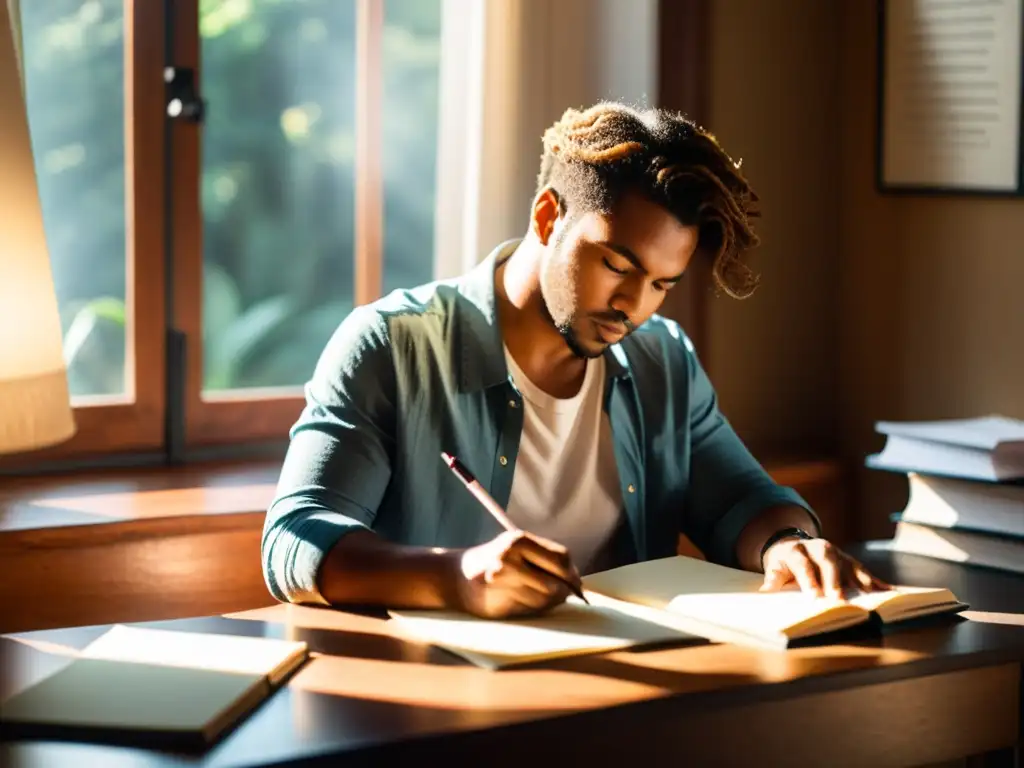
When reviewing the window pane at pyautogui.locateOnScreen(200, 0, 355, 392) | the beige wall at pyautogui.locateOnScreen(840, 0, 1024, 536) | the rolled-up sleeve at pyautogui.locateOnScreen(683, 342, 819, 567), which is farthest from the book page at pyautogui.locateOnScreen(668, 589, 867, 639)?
the window pane at pyautogui.locateOnScreen(200, 0, 355, 392)

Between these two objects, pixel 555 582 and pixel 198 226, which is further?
pixel 198 226

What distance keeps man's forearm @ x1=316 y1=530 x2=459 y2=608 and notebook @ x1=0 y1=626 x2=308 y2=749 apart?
161 millimetres

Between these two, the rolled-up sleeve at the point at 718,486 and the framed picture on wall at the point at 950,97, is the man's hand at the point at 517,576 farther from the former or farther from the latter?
the framed picture on wall at the point at 950,97

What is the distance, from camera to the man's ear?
6.16 ft

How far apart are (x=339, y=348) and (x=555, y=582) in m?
Answer: 0.52

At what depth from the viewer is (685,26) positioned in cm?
277

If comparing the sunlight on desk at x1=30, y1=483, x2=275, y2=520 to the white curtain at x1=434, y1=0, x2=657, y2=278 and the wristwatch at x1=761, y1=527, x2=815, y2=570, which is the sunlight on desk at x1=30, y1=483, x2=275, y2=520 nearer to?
the white curtain at x1=434, y1=0, x2=657, y2=278

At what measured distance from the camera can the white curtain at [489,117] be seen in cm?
254

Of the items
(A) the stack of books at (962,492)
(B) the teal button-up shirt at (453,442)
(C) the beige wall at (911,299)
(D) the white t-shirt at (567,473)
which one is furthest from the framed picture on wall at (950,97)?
(D) the white t-shirt at (567,473)

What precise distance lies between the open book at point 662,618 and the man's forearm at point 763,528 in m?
0.18

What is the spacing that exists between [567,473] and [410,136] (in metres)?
1.03

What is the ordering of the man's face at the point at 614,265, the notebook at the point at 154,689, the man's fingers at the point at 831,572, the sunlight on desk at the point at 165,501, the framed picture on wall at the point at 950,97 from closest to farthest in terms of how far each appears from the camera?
1. the notebook at the point at 154,689
2. the man's fingers at the point at 831,572
3. the man's face at the point at 614,265
4. the sunlight on desk at the point at 165,501
5. the framed picture on wall at the point at 950,97

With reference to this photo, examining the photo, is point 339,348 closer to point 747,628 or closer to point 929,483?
point 747,628

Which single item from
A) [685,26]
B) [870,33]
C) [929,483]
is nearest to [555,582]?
[929,483]
